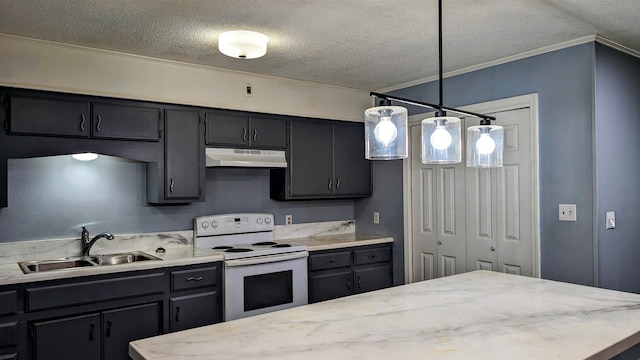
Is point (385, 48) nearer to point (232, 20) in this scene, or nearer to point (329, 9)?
point (329, 9)

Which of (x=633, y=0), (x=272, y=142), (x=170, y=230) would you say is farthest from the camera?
(x=272, y=142)

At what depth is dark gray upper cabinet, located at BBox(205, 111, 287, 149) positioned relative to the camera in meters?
3.71

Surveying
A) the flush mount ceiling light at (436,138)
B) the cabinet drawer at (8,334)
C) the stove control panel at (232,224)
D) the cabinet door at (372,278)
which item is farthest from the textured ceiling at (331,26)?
the cabinet door at (372,278)

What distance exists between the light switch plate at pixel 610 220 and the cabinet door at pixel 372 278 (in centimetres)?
195

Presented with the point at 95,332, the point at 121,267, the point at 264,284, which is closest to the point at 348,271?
the point at 264,284

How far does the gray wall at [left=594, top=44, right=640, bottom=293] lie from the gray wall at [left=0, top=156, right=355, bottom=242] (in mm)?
2751

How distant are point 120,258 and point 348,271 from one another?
1890mm

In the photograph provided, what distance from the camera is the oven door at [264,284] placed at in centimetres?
339

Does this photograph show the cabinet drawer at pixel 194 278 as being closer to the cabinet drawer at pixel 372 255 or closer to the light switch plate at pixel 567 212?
the cabinet drawer at pixel 372 255

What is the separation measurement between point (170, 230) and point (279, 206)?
107cm

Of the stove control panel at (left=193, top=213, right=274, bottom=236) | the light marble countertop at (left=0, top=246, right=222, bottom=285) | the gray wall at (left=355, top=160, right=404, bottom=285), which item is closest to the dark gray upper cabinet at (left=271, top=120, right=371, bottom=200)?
the gray wall at (left=355, top=160, right=404, bottom=285)

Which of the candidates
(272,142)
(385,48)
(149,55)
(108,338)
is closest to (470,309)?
(385,48)

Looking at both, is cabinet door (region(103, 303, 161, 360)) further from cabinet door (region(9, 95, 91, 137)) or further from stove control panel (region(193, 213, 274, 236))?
cabinet door (region(9, 95, 91, 137))

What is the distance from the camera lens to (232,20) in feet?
8.70
